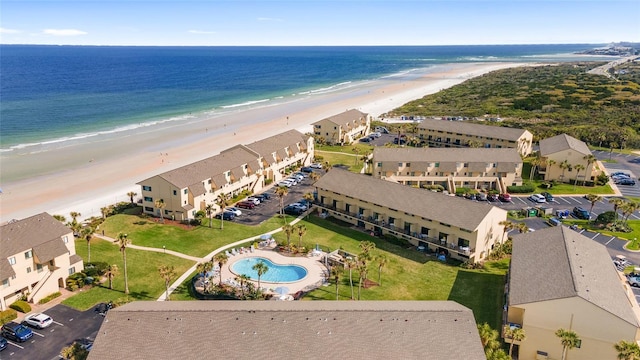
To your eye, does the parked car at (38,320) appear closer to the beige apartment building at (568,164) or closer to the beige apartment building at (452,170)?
the beige apartment building at (452,170)

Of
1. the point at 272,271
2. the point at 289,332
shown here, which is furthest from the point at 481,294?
the point at 289,332

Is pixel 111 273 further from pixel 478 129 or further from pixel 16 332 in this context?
pixel 478 129

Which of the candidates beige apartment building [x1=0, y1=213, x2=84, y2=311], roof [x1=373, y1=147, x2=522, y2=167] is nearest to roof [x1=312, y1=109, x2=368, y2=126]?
roof [x1=373, y1=147, x2=522, y2=167]

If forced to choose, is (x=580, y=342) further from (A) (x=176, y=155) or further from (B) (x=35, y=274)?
(A) (x=176, y=155)

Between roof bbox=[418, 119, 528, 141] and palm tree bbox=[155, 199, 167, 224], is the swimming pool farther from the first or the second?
roof bbox=[418, 119, 528, 141]

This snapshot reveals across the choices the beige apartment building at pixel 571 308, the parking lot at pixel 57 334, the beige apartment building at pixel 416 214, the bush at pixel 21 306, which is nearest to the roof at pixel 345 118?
the beige apartment building at pixel 416 214
